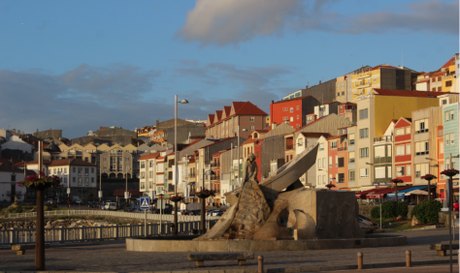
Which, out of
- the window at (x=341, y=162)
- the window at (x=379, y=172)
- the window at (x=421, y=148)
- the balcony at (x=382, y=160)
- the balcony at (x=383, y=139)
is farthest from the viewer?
the window at (x=341, y=162)

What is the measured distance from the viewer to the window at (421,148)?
67562mm

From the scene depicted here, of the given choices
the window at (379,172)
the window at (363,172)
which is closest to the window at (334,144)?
the window at (363,172)

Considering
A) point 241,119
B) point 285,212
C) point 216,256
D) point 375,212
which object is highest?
point 241,119

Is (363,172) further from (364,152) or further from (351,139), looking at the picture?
(351,139)

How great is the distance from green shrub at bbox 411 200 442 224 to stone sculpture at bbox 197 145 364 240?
656 inches

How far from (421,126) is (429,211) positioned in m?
25.8

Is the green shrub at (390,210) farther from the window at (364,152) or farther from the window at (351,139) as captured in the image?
the window at (351,139)

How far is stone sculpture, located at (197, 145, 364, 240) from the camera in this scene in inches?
1056

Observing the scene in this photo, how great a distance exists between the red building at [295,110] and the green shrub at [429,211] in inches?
2952

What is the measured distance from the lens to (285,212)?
27.8 meters

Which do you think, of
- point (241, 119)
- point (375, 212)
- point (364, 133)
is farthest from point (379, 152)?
point (241, 119)

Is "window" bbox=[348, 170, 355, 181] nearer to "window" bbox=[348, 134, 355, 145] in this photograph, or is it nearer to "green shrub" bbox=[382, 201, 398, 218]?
"window" bbox=[348, 134, 355, 145]

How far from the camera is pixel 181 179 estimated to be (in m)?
122

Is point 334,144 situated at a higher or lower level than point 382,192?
higher
